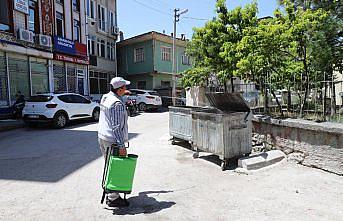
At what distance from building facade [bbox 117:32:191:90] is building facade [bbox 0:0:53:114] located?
860 cm

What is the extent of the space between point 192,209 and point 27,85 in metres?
15.7

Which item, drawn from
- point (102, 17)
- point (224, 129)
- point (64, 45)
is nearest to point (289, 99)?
point (224, 129)

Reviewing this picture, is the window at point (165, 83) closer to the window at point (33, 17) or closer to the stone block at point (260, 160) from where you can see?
the window at point (33, 17)

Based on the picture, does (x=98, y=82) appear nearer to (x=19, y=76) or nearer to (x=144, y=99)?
(x=144, y=99)

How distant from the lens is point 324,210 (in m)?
3.79

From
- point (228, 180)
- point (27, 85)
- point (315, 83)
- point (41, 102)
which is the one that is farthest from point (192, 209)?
point (27, 85)

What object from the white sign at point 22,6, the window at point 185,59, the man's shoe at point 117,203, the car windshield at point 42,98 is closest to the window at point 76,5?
the white sign at point 22,6

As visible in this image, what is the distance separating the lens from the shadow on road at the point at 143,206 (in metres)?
3.80

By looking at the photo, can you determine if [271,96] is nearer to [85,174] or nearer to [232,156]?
[232,156]

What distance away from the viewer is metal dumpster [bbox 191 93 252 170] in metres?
5.78

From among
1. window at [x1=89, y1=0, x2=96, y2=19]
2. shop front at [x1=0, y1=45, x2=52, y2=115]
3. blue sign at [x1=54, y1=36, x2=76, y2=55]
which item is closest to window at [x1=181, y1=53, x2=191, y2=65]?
window at [x1=89, y1=0, x2=96, y2=19]

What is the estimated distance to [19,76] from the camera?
51.6 feet

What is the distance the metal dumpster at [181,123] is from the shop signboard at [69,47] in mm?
13073

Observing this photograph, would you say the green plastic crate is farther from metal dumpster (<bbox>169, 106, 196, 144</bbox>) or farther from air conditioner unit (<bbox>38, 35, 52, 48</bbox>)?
air conditioner unit (<bbox>38, 35, 52, 48</bbox>)
